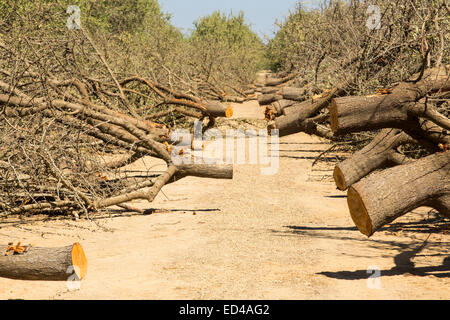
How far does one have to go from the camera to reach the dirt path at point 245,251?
462cm

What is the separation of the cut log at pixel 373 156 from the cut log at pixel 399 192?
1965 millimetres

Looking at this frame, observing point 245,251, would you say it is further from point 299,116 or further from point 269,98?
point 269,98

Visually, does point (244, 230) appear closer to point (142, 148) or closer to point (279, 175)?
point (142, 148)

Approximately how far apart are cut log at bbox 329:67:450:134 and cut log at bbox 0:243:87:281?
2.84m

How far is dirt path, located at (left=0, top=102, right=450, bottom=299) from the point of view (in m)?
4.62

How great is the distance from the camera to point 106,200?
715 centimetres

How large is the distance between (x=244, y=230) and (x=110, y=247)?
173 cm

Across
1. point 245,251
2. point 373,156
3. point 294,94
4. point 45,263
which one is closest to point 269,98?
point 294,94

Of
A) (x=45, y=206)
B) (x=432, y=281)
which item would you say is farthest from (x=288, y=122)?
(x=432, y=281)

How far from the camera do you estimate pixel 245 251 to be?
5867mm

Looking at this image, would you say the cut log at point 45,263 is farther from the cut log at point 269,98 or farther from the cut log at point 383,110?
the cut log at point 269,98

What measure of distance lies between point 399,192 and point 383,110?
992mm

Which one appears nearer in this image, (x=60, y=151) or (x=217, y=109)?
(x=60, y=151)

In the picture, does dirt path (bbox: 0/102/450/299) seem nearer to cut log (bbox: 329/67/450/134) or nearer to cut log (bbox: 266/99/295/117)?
cut log (bbox: 329/67/450/134)
